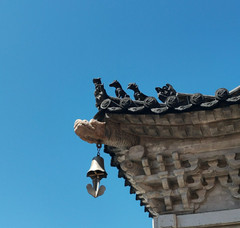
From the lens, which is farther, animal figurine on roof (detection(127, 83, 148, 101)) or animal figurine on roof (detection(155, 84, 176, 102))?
animal figurine on roof (detection(127, 83, 148, 101))

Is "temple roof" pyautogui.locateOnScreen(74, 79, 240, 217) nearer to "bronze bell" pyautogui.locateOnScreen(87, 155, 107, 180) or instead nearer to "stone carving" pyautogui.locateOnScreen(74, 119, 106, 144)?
"stone carving" pyautogui.locateOnScreen(74, 119, 106, 144)

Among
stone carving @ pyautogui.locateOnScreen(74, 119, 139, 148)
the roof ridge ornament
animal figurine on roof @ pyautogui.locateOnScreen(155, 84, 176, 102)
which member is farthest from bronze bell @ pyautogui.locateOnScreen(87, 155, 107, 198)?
animal figurine on roof @ pyautogui.locateOnScreen(155, 84, 176, 102)

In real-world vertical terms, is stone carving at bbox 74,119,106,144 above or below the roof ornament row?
below

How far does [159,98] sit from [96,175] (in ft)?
5.92

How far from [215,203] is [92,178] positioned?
2092 mm

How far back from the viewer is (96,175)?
6254 millimetres

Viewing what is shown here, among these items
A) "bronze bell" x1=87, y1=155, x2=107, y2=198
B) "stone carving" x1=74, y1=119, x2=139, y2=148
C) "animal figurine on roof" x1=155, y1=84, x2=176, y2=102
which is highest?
"animal figurine on roof" x1=155, y1=84, x2=176, y2=102

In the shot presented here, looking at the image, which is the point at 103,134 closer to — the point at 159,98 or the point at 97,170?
the point at 97,170

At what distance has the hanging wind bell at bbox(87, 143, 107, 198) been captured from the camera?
6062 millimetres

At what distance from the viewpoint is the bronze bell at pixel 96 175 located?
606cm

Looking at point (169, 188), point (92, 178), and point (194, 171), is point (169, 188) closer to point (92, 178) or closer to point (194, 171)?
point (194, 171)

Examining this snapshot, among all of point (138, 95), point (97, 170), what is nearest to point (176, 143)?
point (138, 95)

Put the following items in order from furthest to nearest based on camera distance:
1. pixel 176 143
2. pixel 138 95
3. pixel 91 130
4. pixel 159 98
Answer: pixel 138 95 < pixel 159 98 < pixel 176 143 < pixel 91 130

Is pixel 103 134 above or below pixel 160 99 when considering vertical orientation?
below
